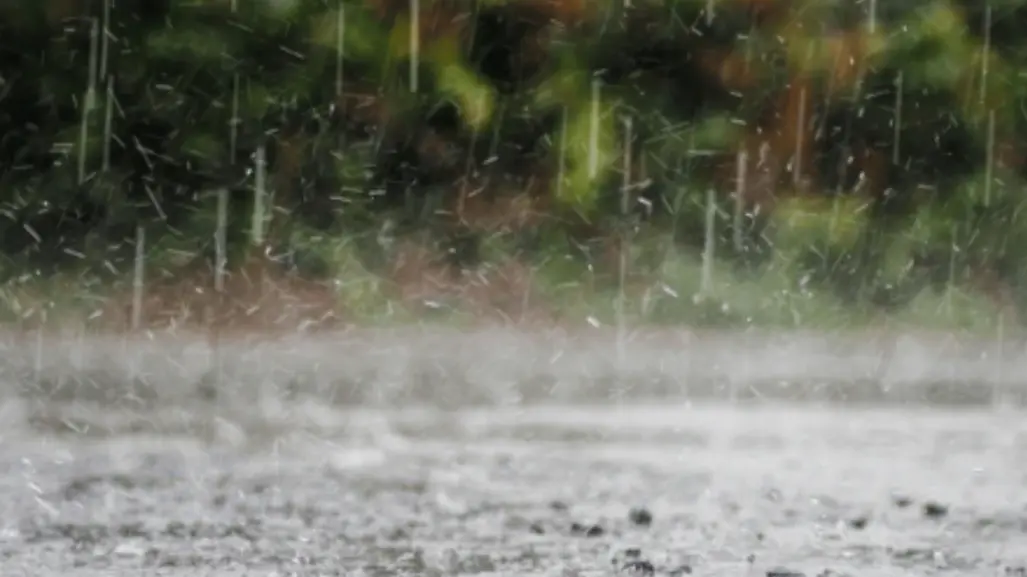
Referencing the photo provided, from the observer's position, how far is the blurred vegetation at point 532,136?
6.50 meters

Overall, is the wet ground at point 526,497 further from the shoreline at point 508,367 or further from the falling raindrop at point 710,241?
the falling raindrop at point 710,241

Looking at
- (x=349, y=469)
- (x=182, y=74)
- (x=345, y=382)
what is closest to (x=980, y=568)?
(x=349, y=469)

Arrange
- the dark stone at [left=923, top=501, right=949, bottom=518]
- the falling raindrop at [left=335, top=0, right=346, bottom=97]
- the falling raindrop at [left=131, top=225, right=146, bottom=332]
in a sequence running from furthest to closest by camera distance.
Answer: the falling raindrop at [left=335, top=0, right=346, bottom=97] → the falling raindrop at [left=131, top=225, right=146, bottom=332] → the dark stone at [left=923, top=501, right=949, bottom=518]

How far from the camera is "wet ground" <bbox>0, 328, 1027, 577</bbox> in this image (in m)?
2.64

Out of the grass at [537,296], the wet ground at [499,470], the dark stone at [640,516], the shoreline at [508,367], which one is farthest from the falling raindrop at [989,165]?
the dark stone at [640,516]

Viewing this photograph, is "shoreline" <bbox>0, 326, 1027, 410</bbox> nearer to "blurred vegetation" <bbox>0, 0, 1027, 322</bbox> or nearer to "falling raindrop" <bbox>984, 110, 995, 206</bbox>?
"blurred vegetation" <bbox>0, 0, 1027, 322</bbox>

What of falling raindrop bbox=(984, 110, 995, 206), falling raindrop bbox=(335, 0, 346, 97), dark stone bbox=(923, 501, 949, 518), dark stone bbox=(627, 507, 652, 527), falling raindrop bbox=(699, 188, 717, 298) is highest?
falling raindrop bbox=(335, 0, 346, 97)

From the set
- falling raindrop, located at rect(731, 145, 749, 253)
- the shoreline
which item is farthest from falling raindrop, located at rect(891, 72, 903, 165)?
the shoreline

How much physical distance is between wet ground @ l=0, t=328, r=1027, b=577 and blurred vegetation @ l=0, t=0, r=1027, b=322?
4.12ft

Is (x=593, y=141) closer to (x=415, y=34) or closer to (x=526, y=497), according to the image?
(x=415, y=34)

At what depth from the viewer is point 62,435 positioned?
399 cm

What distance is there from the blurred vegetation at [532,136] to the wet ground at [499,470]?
1.26 m

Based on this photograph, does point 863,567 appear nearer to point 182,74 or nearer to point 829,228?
point 829,228

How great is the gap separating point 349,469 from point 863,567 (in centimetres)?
132
